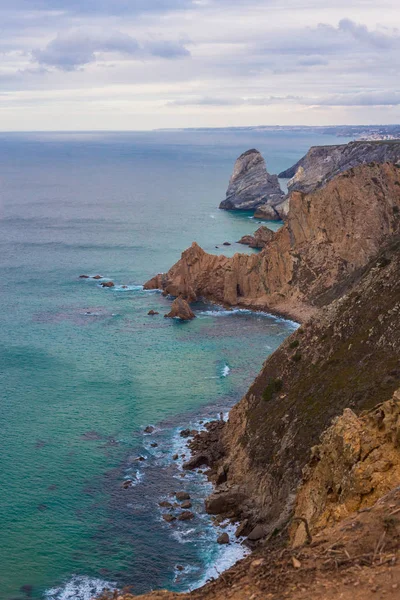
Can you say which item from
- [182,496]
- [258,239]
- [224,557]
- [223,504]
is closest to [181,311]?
[182,496]

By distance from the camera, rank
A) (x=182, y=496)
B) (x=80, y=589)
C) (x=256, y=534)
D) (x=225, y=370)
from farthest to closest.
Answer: (x=225, y=370) → (x=182, y=496) → (x=256, y=534) → (x=80, y=589)

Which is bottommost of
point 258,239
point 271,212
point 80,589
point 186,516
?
point 80,589

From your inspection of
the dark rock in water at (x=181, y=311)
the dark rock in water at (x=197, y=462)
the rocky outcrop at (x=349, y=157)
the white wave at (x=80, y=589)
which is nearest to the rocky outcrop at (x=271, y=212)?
the rocky outcrop at (x=349, y=157)

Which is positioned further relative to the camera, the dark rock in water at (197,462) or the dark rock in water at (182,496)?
the dark rock in water at (197,462)

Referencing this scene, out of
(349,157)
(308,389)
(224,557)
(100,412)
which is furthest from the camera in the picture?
(349,157)

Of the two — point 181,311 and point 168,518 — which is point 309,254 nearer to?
point 181,311

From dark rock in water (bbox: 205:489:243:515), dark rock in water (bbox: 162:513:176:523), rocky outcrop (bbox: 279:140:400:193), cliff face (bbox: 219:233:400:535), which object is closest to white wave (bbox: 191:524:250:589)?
cliff face (bbox: 219:233:400:535)

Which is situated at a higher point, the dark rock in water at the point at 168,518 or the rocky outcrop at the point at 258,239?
the rocky outcrop at the point at 258,239

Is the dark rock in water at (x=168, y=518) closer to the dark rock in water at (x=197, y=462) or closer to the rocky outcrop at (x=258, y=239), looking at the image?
the dark rock in water at (x=197, y=462)
